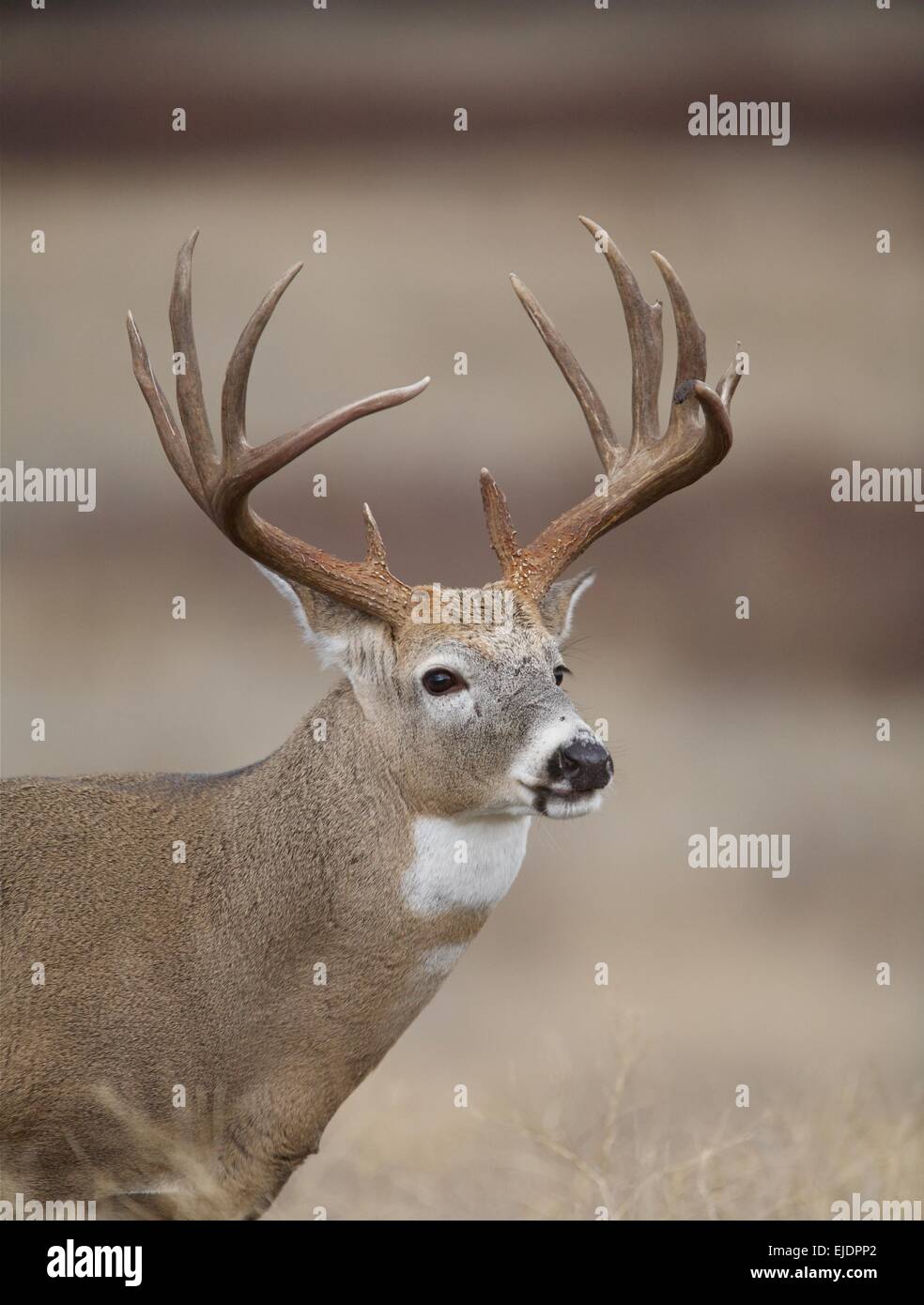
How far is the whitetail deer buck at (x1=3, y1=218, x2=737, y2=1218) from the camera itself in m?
5.46

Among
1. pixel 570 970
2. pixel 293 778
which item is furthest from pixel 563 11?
pixel 293 778

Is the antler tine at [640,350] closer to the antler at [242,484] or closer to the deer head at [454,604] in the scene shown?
the deer head at [454,604]

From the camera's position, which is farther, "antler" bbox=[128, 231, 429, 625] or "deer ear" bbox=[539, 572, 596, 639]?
"deer ear" bbox=[539, 572, 596, 639]

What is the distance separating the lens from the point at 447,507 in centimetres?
1325

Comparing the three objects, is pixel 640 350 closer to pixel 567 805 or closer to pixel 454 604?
pixel 454 604

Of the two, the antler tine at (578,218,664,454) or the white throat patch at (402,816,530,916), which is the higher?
the antler tine at (578,218,664,454)

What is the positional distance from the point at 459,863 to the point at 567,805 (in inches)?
15.1

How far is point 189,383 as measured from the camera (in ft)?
18.9

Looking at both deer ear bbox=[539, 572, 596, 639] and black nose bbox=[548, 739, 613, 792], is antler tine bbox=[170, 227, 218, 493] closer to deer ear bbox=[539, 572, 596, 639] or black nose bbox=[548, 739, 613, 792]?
deer ear bbox=[539, 572, 596, 639]

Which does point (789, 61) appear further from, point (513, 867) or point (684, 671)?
point (513, 867)

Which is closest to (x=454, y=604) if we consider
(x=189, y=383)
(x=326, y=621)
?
(x=326, y=621)

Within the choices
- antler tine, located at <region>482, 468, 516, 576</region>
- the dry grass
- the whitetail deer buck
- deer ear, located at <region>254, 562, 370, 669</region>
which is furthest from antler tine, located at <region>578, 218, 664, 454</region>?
the dry grass

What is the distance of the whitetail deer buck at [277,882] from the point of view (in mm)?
5461
